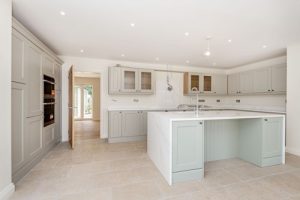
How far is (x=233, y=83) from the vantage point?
5.34 meters

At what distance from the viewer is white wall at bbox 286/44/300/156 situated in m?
3.25

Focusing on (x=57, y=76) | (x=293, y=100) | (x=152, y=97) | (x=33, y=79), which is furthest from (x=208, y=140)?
(x=57, y=76)

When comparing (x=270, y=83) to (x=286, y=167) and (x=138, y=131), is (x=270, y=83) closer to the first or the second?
(x=286, y=167)

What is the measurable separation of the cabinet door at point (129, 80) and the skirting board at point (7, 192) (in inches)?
120

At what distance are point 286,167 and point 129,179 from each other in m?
2.63

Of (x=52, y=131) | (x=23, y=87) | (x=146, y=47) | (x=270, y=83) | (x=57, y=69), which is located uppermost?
(x=146, y=47)

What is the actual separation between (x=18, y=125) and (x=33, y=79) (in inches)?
32.8

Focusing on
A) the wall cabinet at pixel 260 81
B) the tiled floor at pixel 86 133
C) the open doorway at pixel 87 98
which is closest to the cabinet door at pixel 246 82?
the wall cabinet at pixel 260 81

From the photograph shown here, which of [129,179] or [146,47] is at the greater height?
[146,47]

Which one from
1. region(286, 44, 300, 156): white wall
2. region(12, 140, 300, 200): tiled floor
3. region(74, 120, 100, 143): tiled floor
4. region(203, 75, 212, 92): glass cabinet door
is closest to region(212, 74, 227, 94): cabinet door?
region(203, 75, 212, 92): glass cabinet door

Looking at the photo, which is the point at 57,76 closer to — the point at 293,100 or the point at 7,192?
the point at 7,192

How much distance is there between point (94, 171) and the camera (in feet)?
8.22

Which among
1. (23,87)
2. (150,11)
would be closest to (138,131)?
(23,87)

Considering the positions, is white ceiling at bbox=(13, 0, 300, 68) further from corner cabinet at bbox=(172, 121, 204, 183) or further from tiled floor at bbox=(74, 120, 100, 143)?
tiled floor at bbox=(74, 120, 100, 143)
